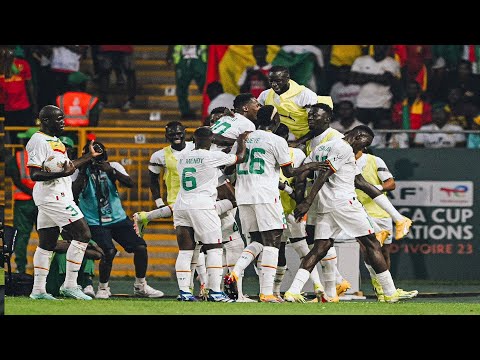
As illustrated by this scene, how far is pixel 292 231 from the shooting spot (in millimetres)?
17391

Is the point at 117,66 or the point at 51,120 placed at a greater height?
the point at 117,66

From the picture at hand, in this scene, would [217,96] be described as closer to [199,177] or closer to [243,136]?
[243,136]

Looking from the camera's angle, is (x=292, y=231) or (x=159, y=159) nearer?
(x=292, y=231)

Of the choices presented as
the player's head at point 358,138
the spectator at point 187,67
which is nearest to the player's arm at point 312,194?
the player's head at point 358,138

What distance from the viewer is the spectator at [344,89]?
22.7 m

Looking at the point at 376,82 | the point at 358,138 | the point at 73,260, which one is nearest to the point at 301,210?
the point at 358,138

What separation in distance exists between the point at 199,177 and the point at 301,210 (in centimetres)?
119

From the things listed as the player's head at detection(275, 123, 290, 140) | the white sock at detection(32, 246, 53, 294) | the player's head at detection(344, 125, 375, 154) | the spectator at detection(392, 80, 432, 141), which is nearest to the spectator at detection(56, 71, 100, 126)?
the spectator at detection(392, 80, 432, 141)

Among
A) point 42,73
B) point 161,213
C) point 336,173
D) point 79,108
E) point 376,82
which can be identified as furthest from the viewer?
point 42,73

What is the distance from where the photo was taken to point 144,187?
22.2 meters

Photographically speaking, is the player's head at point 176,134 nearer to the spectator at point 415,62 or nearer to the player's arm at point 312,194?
the player's arm at point 312,194

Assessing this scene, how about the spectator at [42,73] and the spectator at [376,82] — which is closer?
the spectator at [376,82]

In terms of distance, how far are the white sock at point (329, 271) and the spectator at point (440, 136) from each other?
5.33m

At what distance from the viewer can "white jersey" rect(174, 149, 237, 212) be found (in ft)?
52.7
